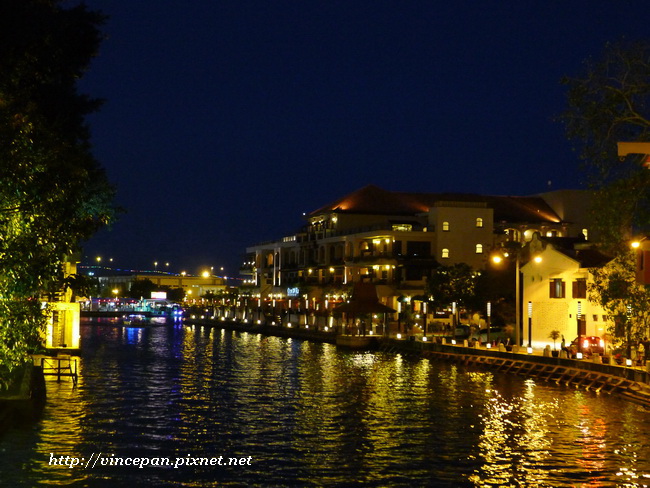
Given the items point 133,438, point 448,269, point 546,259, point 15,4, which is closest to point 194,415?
point 133,438

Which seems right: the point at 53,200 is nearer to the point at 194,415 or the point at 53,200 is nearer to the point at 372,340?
the point at 194,415

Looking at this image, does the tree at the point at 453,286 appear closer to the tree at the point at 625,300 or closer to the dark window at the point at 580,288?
the dark window at the point at 580,288

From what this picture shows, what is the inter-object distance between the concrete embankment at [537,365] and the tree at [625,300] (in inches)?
82.0

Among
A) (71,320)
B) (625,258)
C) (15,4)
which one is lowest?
(71,320)

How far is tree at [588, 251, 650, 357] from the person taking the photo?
139 feet

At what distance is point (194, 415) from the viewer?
35.7 metres

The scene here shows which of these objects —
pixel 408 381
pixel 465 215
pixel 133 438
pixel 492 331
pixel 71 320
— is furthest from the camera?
pixel 465 215

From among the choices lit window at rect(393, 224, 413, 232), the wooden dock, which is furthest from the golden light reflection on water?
lit window at rect(393, 224, 413, 232)

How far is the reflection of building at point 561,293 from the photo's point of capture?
58.3 metres

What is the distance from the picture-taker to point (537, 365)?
52000 millimetres

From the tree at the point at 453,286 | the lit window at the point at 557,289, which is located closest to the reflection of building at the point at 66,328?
the lit window at the point at 557,289

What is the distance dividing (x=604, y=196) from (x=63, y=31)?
2133cm

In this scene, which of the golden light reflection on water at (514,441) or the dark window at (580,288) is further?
the dark window at (580,288)

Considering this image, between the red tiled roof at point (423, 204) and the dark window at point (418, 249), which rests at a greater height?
the red tiled roof at point (423, 204)
